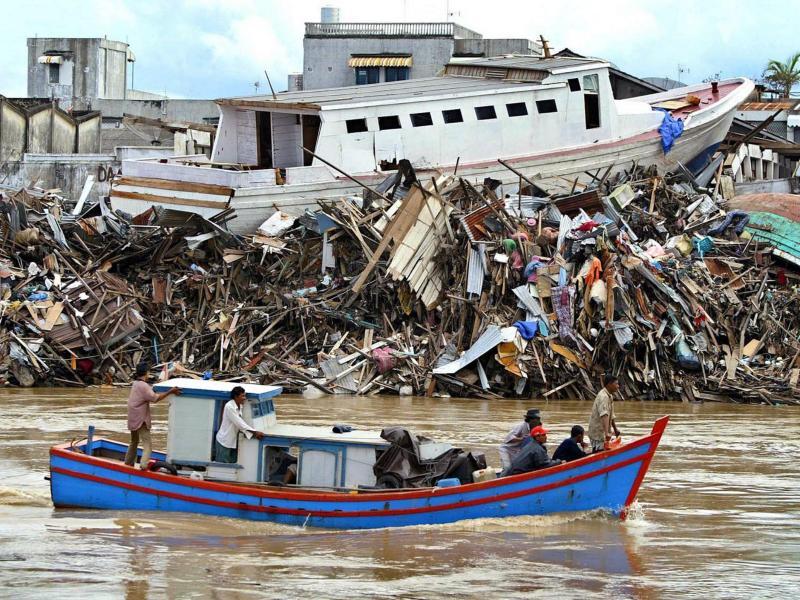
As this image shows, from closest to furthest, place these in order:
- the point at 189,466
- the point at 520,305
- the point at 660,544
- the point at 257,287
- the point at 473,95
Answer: the point at 660,544
the point at 189,466
the point at 520,305
the point at 257,287
the point at 473,95

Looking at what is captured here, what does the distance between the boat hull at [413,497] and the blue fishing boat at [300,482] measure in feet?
0.04

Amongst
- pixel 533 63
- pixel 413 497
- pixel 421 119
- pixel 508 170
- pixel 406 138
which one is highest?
pixel 533 63

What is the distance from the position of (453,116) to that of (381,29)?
16.6m

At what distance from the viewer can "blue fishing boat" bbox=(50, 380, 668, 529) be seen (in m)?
13.9

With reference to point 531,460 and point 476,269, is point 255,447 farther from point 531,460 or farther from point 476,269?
point 476,269

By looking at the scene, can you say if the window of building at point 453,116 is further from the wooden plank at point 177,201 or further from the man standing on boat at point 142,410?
the man standing on boat at point 142,410

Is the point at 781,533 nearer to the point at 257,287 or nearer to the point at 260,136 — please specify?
the point at 257,287

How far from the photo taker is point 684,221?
2909 cm

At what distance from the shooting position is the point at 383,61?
45.6 m

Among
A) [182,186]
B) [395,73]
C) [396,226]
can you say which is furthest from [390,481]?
[395,73]

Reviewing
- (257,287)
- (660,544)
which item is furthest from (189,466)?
(257,287)

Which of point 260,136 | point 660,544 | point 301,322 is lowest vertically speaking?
point 660,544

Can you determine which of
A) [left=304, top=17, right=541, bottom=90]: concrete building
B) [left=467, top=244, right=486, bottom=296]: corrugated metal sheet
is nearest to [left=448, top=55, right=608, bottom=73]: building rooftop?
[left=467, top=244, right=486, bottom=296]: corrugated metal sheet

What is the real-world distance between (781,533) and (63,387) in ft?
52.3
